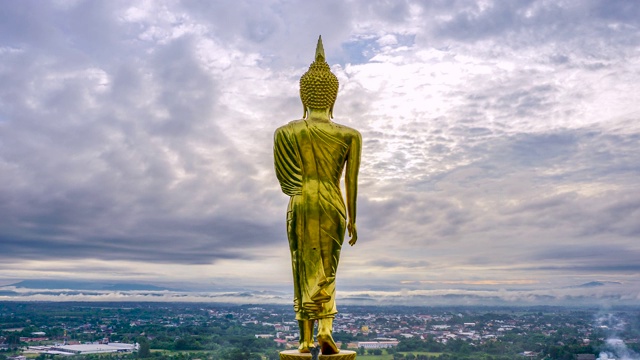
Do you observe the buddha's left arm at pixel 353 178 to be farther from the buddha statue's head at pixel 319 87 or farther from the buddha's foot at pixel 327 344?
the buddha's foot at pixel 327 344

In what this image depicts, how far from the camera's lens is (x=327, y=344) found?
10664mm

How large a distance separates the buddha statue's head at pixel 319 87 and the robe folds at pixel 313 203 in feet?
1.10

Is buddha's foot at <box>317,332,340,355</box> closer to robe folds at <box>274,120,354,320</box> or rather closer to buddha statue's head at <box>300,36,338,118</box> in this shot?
robe folds at <box>274,120,354,320</box>

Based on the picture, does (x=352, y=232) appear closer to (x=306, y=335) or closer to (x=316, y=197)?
(x=316, y=197)

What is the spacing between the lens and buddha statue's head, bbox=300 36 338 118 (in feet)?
36.3

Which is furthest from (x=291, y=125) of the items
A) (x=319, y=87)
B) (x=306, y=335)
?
(x=306, y=335)

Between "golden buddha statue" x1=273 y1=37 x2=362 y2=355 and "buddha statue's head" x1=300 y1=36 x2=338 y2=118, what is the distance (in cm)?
2

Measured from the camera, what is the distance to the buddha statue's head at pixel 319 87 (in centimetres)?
1105

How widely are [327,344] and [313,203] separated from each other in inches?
82.8

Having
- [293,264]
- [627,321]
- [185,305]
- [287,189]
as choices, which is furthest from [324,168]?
[185,305]

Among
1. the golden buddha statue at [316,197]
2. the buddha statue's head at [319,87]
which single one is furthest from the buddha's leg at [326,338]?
the buddha statue's head at [319,87]

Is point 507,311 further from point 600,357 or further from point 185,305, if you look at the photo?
point 185,305

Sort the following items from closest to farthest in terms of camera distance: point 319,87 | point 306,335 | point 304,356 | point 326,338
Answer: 1. point 304,356
2. point 326,338
3. point 306,335
4. point 319,87

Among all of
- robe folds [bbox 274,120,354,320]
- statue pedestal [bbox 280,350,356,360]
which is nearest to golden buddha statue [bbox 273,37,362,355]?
robe folds [bbox 274,120,354,320]
